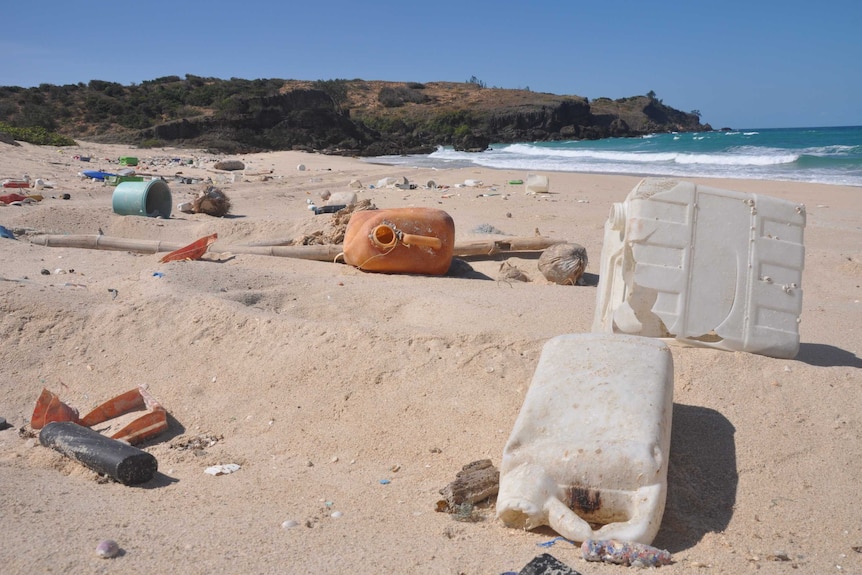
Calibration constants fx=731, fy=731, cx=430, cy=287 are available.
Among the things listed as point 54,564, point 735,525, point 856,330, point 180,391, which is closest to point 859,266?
point 856,330

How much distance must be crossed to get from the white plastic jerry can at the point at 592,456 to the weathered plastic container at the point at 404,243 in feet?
11.1

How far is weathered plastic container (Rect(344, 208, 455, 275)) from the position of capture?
20.0 feet

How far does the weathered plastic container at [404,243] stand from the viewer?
6090 mm

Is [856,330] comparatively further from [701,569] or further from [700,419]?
[701,569]

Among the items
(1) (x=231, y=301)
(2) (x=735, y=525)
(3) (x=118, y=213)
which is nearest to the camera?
(2) (x=735, y=525)

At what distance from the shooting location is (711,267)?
3.42 metres

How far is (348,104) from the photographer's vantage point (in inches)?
1988

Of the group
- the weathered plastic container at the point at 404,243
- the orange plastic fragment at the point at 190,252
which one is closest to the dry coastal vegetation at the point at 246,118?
the orange plastic fragment at the point at 190,252

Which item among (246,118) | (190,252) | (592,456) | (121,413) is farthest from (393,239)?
(246,118)

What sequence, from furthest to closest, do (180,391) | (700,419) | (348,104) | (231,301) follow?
(348,104)
(231,301)
(180,391)
(700,419)

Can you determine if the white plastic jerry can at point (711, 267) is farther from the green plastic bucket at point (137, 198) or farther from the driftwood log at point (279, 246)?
the green plastic bucket at point (137, 198)

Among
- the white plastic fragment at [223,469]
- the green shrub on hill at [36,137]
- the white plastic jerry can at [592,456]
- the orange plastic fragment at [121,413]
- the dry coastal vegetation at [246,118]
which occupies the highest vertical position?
the dry coastal vegetation at [246,118]

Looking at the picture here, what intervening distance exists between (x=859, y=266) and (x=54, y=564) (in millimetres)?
6831

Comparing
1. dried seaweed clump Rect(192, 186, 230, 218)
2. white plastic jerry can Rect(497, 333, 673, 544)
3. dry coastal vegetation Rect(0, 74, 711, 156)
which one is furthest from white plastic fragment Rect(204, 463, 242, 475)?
dry coastal vegetation Rect(0, 74, 711, 156)
